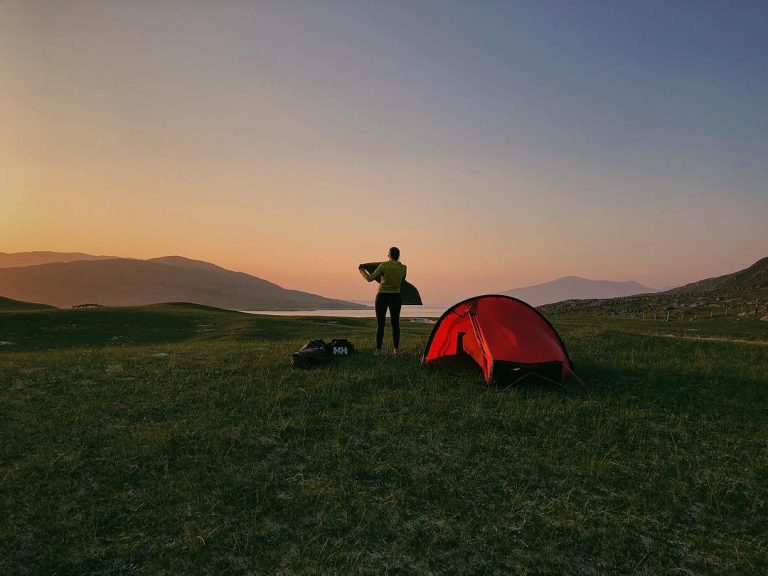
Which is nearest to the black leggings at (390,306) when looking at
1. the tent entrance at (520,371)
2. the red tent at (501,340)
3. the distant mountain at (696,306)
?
the red tent at (501,340)

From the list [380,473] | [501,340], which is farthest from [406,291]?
[380,473]

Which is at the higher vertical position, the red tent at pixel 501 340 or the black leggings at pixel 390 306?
the black leggings at pixel 390 306

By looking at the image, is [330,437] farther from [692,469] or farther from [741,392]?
[741,392]

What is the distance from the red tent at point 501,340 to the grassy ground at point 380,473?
59cm

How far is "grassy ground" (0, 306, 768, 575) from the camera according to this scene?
18.1ft

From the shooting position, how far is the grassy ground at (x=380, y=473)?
218 inches

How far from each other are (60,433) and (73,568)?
15.2 feet

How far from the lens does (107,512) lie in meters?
6.33

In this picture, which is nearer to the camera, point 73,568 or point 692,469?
point 73,568

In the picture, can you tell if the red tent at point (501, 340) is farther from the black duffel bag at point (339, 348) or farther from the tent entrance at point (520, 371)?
the black duffel bag at point (339, 348)

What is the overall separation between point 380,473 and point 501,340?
6.43 meters

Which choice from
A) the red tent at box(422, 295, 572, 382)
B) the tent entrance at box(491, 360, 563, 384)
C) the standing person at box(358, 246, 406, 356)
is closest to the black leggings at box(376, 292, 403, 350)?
the standing person at box(358, 246, 406, 356)

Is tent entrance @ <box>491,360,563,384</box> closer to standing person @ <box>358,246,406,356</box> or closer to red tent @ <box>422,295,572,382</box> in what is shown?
red tent @ <box>422,295,572,382</box>

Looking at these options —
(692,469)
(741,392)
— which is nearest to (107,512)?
(692,469)
